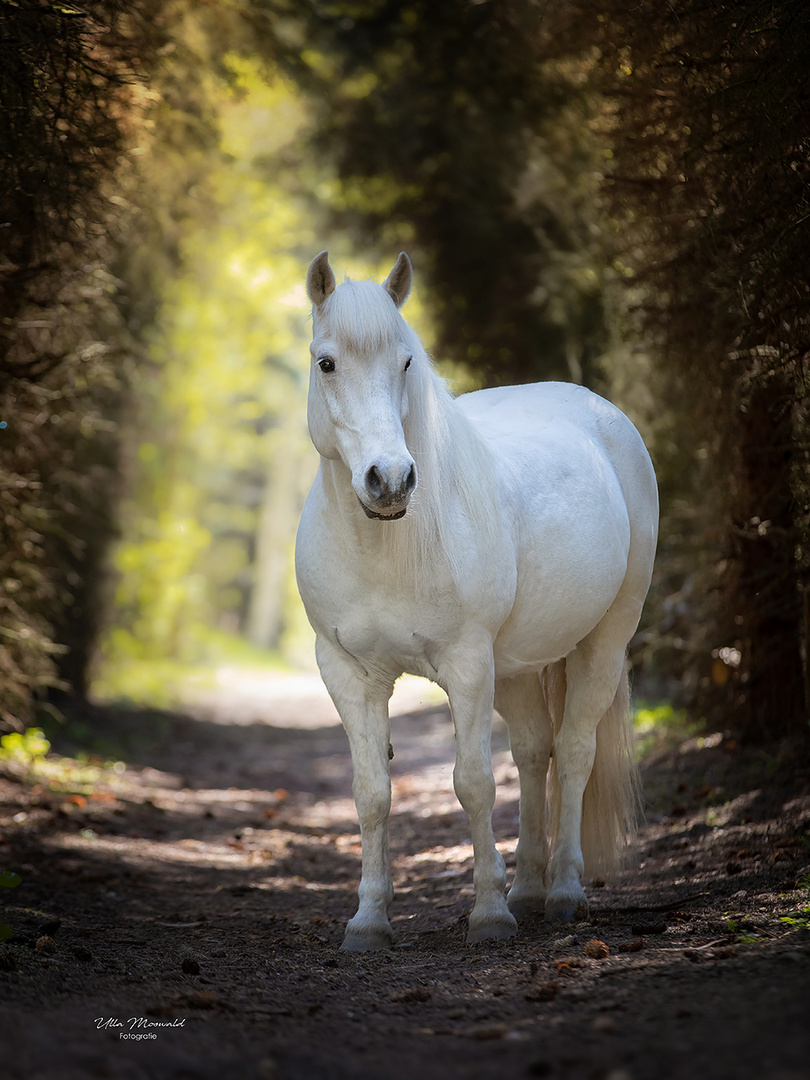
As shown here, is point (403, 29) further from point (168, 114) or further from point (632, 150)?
point (632, 150)

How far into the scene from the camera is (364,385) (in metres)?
3.31

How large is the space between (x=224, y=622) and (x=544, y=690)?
106 feet

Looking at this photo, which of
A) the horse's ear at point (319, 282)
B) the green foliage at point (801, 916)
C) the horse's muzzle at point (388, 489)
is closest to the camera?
the horse's muzzle at point (388, 489)

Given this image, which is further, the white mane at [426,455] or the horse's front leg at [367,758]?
the horse's front leg at [367,758]

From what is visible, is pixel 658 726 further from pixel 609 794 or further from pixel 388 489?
pixel 388 489

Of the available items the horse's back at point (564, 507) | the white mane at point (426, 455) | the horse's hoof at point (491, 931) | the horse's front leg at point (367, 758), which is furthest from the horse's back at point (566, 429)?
the horse's hoof at point (491, 931)

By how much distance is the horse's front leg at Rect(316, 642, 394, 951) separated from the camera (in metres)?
3.78

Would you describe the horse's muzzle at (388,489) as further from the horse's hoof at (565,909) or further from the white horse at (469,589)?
the horse's hoof at (565,909)

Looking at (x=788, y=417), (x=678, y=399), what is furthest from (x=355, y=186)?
(x=788, y=417)

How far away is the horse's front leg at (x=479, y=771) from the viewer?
3645 mm

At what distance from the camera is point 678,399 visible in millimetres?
6695

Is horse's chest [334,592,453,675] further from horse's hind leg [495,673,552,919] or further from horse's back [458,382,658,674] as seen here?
horse's hind leg [495,673,552,919]

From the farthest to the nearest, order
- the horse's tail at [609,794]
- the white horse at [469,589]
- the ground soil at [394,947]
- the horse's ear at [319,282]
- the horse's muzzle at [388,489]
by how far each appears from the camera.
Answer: the horse's tail at [609,794]
the horse's ear at [319,282]
the white horse at [469,589]
the horse's muzzle at [388,489]
the ground soil at [394,947]

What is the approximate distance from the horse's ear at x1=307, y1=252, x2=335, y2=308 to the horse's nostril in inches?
31.5
